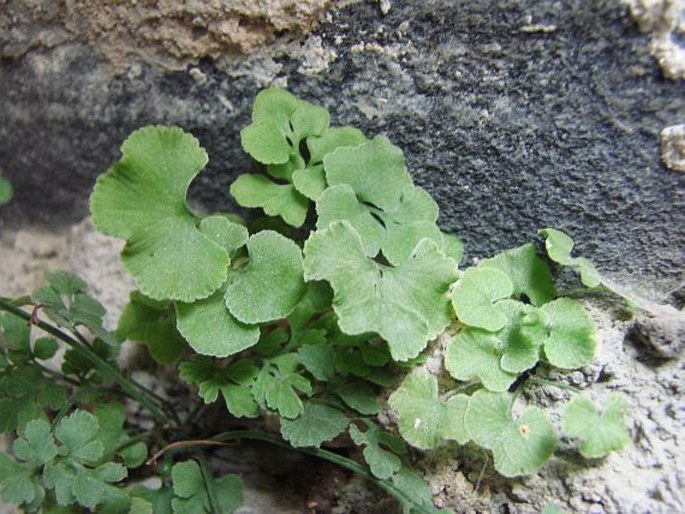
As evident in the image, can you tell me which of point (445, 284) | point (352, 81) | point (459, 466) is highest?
point (352, 81)

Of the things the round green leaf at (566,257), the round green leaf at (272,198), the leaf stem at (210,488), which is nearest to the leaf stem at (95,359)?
the leaf stem at (210,488)

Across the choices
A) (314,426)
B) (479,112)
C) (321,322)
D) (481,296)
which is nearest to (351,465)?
(314,426)

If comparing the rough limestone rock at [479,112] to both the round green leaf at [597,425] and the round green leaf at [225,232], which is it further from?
the round green leaf at [225,232]

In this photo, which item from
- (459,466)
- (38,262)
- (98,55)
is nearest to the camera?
(459,466)

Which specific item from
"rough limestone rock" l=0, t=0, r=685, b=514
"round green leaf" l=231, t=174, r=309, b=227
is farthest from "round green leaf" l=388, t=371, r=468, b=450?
"round green leaf" l=231, t=174, r=309, b=227

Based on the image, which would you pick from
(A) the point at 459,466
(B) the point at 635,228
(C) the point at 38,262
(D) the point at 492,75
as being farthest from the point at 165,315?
(B) the point at 635,228

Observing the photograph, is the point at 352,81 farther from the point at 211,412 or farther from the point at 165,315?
the point at 211,412

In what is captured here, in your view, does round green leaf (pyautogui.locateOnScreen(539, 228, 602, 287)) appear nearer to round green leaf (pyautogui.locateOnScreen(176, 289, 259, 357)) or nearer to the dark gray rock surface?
the dark gray rock surface
